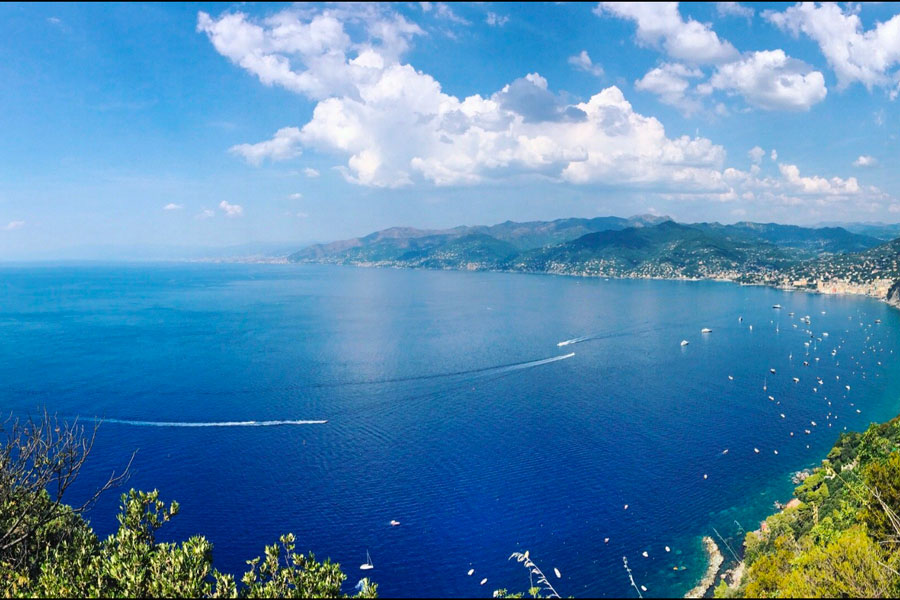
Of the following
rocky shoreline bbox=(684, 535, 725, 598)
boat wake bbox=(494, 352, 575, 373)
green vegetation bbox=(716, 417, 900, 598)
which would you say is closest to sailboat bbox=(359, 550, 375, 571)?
rocky shoreline bbox=(684, 535, 725, 598)

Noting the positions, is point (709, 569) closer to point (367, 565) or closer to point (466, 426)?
point (367, 565)

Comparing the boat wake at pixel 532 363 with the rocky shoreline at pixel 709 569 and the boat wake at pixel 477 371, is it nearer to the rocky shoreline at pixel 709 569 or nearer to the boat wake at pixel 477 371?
the boat wake at pixel 477 371

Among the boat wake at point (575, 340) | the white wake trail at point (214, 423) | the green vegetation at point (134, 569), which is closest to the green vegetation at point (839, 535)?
the green vegetation at point (134, 569)

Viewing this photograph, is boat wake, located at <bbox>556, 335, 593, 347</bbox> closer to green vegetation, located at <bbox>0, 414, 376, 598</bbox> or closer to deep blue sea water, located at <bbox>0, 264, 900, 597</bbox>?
deep blue sea water, located at <bbox>0, 264, 900, 597</bbox>

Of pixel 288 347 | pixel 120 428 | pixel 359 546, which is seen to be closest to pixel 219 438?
pixel 120 428

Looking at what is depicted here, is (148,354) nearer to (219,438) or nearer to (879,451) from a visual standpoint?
(219,438)

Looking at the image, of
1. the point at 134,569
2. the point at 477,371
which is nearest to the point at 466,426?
the point at 477,371
